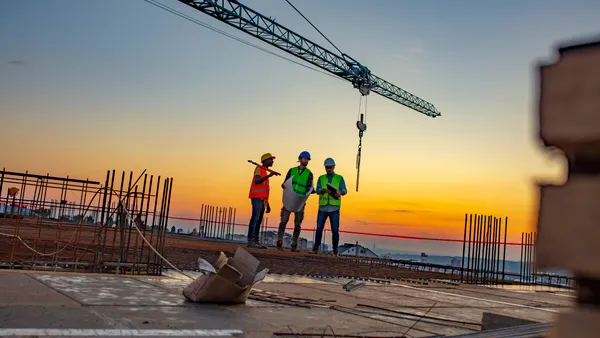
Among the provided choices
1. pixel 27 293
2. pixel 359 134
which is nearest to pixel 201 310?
pixel 27 293

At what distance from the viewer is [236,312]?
4.57 m

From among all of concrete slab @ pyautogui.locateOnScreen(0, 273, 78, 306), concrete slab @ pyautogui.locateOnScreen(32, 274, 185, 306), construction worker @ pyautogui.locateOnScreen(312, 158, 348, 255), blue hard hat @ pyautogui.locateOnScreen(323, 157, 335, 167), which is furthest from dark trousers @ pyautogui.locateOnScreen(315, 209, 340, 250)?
concrete slab @ pyautogui.locateOnScreen(0, 273, 78, 306)

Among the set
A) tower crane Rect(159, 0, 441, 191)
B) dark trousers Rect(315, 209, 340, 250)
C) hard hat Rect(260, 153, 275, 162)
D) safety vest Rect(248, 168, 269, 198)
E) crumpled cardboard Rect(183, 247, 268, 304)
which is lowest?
crumpled cardboard Rect(183, 247, 268, 304)

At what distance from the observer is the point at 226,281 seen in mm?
4832

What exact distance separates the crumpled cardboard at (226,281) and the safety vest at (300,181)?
7.26 m

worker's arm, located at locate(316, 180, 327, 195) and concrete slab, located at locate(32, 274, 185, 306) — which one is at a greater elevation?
worker's arm, located at locate(316, 180, 327, 195)

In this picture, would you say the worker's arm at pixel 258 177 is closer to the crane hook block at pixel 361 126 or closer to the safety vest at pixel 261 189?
the safety vest at pixel 261 189

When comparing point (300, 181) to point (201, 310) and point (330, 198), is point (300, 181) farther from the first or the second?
point (201, 310)

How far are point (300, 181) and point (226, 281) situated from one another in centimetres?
767

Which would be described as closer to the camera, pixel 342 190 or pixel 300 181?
pixel 300 181

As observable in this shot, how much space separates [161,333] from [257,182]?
9.04 metres

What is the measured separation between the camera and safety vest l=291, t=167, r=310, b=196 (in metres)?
12.4

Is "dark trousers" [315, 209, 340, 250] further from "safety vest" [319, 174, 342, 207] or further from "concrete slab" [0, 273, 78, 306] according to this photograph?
"concrete slab" [0, 273, 78, 306]

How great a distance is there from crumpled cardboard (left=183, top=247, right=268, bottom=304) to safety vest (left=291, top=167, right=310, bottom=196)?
23.8 ft
